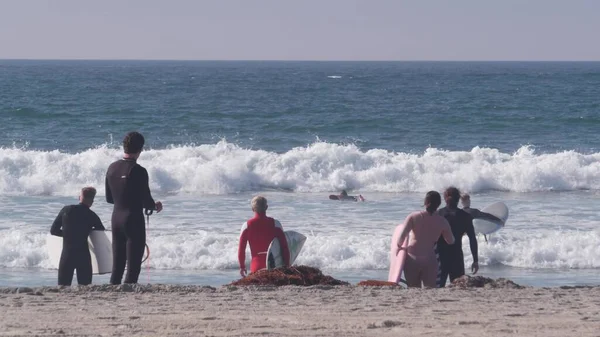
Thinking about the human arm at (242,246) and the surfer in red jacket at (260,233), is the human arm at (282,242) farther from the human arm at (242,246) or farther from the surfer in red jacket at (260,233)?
the human arm at (242,246)

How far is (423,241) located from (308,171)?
1288 cm

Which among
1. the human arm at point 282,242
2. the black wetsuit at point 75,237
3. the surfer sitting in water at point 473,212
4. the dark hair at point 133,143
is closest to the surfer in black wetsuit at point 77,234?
the black wetsuit at point 75,237

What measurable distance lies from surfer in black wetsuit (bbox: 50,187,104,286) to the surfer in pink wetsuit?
2.70 m

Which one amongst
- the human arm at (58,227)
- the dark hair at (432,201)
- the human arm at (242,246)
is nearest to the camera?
the dark hair at (432,201)

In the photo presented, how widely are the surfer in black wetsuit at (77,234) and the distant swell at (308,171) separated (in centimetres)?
1012

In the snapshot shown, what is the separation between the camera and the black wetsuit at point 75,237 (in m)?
8.08

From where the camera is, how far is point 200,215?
49.1 ft

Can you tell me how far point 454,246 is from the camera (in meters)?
8.04

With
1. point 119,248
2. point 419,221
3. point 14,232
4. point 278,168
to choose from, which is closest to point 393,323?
point 419,221

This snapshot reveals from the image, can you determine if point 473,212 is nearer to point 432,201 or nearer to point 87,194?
point 432,201

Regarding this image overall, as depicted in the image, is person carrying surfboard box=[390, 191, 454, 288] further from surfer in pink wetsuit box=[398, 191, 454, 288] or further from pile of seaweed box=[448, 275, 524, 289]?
pile of seaweed box=[448, 275, 524, 289]

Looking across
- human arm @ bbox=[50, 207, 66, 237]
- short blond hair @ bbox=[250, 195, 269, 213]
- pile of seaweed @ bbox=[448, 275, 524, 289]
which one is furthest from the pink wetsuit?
human arm @ bbox=[50, 207, 66, 237]

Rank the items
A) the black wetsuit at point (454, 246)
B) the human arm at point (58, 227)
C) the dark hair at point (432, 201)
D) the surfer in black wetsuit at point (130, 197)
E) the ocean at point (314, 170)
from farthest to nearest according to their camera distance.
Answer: the ocean at point (314, 170) → the human arm at point (58, 227) → the black wetsuit at point (454, 246) → the dark hair at point (432, 201) → the surfer in black wetsuit at point (130, 197)

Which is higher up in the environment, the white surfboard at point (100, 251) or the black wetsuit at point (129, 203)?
the black wetsuit at point (129, 203)
